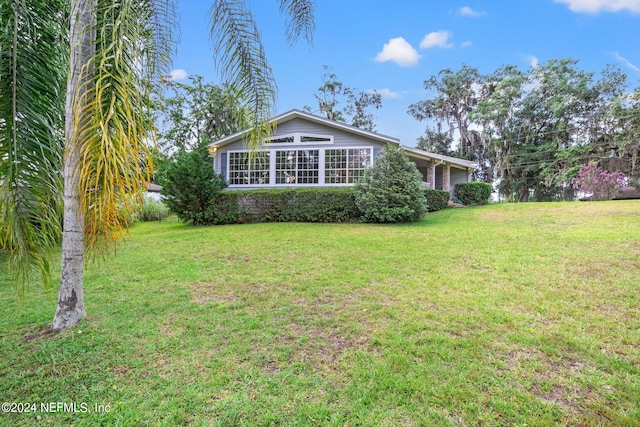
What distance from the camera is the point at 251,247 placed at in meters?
7.05

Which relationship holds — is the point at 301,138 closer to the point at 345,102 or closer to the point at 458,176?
the point at 458,176

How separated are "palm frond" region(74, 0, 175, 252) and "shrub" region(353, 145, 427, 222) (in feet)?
27.1

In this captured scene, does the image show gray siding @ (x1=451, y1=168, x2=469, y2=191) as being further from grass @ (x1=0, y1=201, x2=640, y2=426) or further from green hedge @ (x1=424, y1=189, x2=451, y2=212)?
grass @ (x1=0, y1=201, x2=640, y2=426)

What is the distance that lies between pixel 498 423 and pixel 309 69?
4115 mm

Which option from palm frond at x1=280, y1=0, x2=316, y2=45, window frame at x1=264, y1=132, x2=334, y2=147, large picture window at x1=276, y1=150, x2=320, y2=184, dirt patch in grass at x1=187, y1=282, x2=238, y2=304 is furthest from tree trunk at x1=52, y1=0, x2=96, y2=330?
window frame at x1=264, y1=132, x2=334, y2=147

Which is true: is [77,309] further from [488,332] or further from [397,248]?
[397,248]

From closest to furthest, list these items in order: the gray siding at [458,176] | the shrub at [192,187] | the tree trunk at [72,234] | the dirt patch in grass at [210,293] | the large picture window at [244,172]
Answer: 1. the tree trunk at [72,234]
2. the dirt patch in grass at [210,293]
3. the shrub at [192,187]
4. the large picture window at [244,172]
5. the gray siding at [458,176]

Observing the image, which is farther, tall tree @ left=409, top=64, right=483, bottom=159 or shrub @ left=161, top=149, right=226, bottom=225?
tall tree @ left=409, top=64, right=483, bottom=159

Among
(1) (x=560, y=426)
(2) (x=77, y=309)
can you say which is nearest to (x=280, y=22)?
(2) (x=77, y=309)

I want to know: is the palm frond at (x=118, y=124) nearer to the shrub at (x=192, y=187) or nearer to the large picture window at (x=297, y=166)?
the shrub at (x=192, y=187)

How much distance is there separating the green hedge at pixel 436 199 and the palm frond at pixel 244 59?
10.7m

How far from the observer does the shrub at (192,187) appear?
1041 centimetres

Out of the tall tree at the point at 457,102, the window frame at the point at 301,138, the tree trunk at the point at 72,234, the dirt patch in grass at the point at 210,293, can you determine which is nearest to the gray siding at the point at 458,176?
the tall tree at the point at 457,102

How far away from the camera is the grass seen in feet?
6.81
